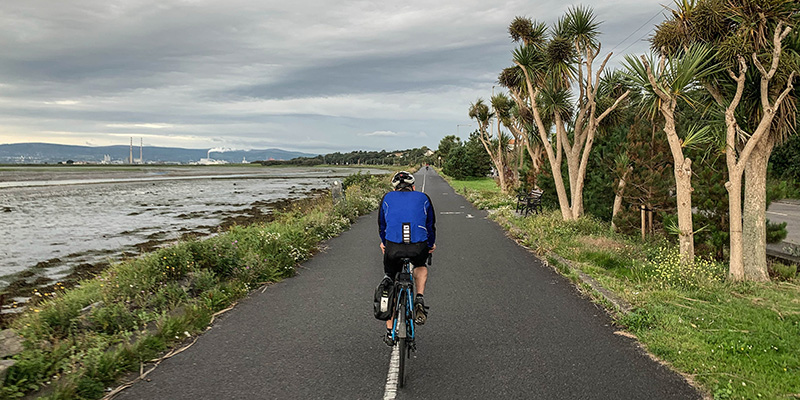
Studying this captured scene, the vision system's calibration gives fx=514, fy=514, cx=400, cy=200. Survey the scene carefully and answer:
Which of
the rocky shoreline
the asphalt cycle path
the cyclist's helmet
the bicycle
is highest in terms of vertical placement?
the cyclist's helmet

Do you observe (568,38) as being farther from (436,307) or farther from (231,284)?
(231,284)

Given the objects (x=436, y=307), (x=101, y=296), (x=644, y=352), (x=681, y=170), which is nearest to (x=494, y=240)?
(x=681, y=170)

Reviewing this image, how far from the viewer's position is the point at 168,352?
5281 mm

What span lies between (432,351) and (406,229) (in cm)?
144

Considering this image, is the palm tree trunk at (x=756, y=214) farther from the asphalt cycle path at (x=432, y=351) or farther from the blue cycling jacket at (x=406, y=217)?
the blue cycling jacket at (x=406, y=217)

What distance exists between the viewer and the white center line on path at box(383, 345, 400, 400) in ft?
13.9

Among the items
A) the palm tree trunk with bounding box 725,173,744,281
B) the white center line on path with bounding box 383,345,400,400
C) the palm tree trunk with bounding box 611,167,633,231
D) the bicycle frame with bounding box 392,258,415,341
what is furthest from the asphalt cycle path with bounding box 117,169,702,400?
the palm tree trunk with bounding box 611,167,633,231

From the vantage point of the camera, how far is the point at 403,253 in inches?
186

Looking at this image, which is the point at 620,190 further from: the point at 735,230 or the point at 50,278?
the point at 50,278

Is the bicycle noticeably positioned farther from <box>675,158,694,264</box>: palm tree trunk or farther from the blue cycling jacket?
<box>675,158,694,264</box>: palm tree trunk

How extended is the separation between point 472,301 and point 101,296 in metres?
5.03

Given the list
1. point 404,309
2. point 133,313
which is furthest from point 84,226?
point 404,309

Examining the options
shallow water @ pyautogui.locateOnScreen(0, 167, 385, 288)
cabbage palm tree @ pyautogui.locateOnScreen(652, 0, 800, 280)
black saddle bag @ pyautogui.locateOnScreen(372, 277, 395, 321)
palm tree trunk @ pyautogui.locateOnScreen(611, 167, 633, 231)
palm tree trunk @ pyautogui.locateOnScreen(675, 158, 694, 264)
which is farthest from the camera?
shallow water @ pyautogui.locateOnScreen(0, 167, 385, 288)

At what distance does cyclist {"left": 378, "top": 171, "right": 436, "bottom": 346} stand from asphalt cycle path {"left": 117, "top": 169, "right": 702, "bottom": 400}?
620 millimetres
